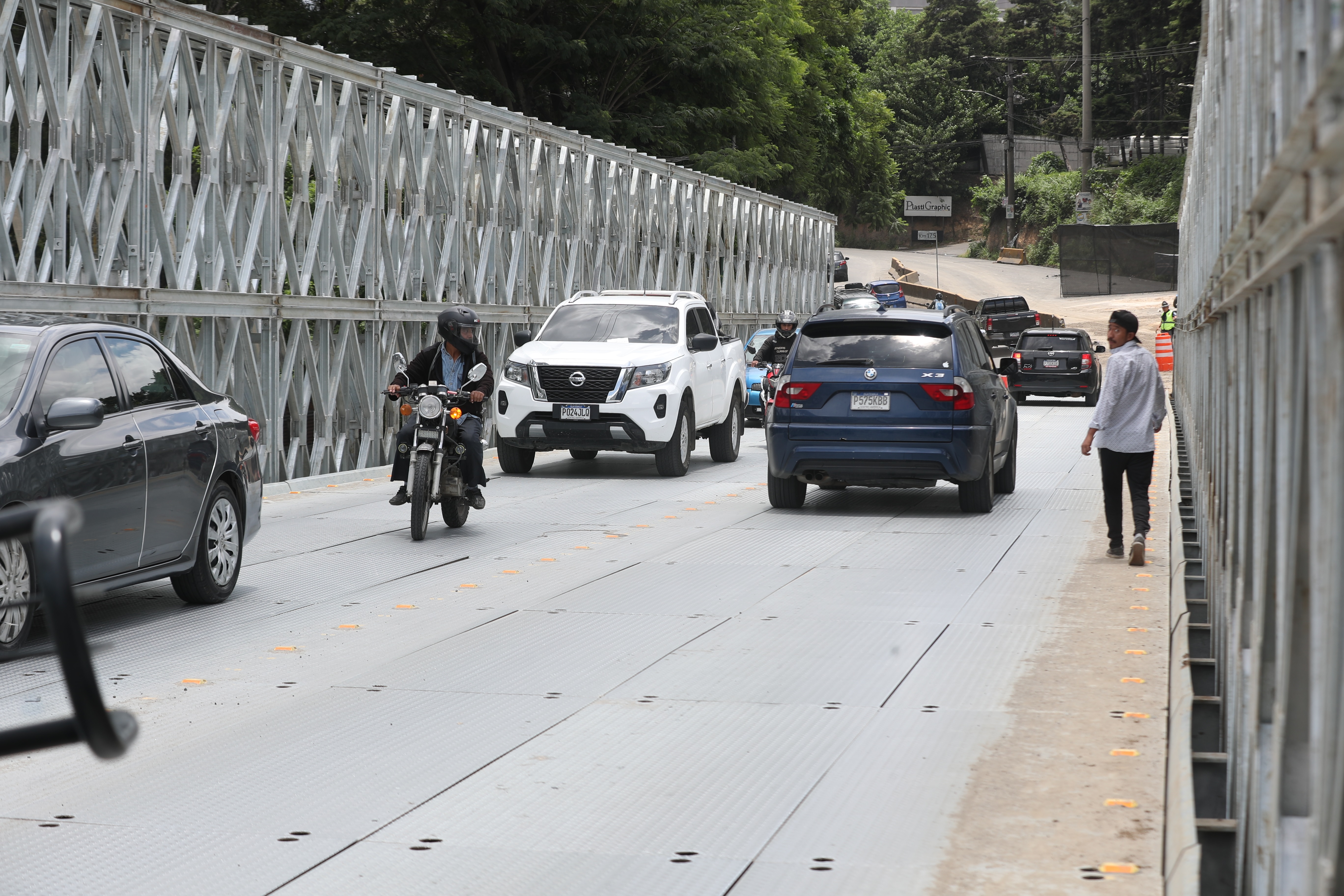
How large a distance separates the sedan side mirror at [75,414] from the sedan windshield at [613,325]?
37.7 ft

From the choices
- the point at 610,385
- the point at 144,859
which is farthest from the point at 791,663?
the point at 610,385

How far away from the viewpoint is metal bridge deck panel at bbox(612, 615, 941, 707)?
7.13 metres

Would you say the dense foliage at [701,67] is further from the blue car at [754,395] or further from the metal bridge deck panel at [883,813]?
the metal bridge deck panel at [883,813]

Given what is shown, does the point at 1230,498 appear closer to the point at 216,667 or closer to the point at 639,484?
the point at 216,667

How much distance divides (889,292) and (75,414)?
2497 inches

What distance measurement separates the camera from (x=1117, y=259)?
66500 mm

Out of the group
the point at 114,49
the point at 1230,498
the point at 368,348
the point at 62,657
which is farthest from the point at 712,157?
the point at 62,657

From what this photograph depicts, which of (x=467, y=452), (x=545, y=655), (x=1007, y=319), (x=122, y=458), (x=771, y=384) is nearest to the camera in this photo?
(x=545, y=655)

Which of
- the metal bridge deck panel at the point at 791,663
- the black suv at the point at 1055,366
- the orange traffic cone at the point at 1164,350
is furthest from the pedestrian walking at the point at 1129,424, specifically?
the orange traffic cone at the point at 1164,350

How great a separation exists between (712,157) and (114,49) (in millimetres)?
32213

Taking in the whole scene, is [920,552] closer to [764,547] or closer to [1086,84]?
[764,547]

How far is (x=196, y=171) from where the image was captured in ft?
93.2

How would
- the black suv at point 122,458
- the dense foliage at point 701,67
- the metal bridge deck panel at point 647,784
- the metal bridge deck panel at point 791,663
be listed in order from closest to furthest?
the metal bridge deck panel at point 647,784, the metal bridge deck panel at point 791,663, the black suv at point 122,458, the dense foliage at point 701,67

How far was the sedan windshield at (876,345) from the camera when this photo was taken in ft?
46.1
